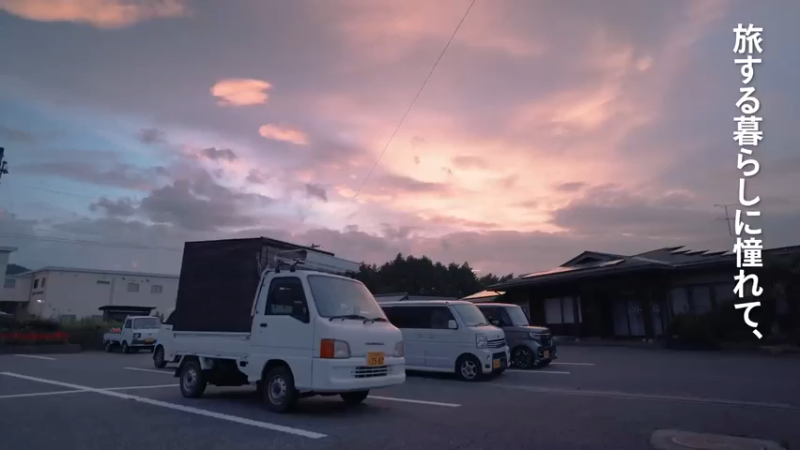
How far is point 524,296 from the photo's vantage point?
29.8m

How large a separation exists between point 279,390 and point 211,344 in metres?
1.79

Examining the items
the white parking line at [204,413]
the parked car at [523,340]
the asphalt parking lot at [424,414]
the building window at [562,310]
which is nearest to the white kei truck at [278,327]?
the asphalt parking lot at [424,414]

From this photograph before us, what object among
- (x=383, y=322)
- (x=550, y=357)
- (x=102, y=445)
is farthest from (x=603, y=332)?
(x=102, y=445)

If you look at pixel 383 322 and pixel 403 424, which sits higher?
pixel 383 322

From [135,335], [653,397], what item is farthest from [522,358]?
[135,335]

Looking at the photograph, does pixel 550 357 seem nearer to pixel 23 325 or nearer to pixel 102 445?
pixel 102 445

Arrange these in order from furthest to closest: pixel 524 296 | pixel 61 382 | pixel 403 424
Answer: pixel 524 296 < pixel 61 382 < pixel 403 424

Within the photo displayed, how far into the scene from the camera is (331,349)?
6914 millimetres

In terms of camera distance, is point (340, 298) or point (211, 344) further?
point (211, 344)

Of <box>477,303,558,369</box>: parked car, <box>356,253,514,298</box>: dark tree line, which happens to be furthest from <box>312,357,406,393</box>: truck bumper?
<box>356,253,514,298</box>: dark tree line

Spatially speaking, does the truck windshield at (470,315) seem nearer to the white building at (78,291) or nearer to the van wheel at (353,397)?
the van wheel at (353,397)

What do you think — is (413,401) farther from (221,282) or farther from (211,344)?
(221,282)

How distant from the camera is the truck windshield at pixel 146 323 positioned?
84.3 ft

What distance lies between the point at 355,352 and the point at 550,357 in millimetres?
9329
